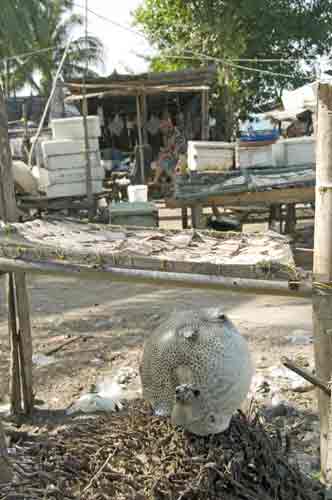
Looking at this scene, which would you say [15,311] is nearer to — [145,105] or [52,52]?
[145,105]

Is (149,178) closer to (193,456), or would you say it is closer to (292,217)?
(292,217)

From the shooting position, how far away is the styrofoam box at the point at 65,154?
28.2ft

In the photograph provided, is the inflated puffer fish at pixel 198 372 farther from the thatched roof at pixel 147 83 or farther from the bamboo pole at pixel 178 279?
the thatched roof at pixel 147 83

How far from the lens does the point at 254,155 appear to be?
759cm

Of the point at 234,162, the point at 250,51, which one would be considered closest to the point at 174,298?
the point at 234,162

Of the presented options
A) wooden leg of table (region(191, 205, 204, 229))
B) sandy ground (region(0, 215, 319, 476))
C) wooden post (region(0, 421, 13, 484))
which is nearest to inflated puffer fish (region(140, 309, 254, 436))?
wooden post (region(0, 421, 13, 484))

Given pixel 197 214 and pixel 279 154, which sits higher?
pixel 279 154

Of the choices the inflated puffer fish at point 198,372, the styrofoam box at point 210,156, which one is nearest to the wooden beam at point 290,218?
the styrofoam box at point 210,156

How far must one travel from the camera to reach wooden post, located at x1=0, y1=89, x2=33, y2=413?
352 centimetres

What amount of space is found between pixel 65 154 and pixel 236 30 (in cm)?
905

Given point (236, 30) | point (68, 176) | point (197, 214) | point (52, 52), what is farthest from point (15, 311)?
point (52, 52)

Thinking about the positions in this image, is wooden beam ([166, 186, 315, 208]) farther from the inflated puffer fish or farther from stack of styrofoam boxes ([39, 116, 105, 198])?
the inflated puffer fish

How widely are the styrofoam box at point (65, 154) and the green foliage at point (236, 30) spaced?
6979 mm

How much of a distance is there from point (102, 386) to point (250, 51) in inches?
552
